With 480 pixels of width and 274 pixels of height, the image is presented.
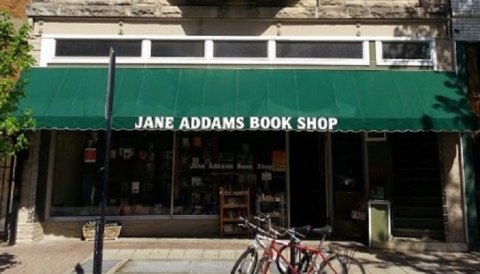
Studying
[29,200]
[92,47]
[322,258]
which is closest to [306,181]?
[322,258]

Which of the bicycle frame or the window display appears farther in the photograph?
the window display

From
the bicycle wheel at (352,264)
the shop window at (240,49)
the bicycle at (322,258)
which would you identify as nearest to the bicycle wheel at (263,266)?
the bicycle at (322,258)

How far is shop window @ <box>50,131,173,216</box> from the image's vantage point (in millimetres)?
11133

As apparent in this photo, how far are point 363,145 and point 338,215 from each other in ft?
6.04

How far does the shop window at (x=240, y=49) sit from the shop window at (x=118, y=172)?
2.37 meters

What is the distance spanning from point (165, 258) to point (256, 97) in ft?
12.3

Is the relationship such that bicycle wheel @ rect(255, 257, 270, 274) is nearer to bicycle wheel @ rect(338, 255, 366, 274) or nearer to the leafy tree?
bicycle wheel @ rect(338, 255, 366, 274)

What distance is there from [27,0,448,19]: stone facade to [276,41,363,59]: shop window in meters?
0.61

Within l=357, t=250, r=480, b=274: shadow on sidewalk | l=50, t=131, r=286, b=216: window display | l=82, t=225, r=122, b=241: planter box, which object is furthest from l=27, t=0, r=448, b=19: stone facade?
l=357, t=250, r=480, b=274: shadow on sidewalk

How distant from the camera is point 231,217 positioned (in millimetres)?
11008

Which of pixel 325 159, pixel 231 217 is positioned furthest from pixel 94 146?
pixel 325 159

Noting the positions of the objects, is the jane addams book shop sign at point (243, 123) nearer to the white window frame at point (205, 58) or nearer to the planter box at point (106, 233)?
the white window frame at point (205, 58)

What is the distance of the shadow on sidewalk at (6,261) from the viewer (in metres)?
8.23

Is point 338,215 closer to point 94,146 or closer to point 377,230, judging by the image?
point 377,230
